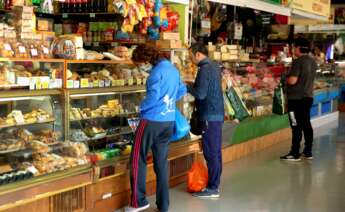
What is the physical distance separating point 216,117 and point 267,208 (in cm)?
107

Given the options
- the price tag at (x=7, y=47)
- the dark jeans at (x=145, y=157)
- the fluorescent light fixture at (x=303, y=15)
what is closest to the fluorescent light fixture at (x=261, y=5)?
the fluorescent light fixture at (x=303, y=15)

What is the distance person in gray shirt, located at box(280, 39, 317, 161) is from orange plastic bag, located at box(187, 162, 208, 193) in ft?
8.22

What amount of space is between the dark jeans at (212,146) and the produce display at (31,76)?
171cm

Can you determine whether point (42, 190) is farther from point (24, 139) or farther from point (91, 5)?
point (91, 5)

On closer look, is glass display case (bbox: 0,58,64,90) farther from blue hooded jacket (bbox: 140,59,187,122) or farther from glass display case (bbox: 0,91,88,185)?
blue hooded jacket (bbox: 140,59,187,122)

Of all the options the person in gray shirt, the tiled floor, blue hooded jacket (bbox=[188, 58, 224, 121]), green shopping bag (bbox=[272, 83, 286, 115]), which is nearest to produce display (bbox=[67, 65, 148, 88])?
blue hooded jacket (bbox=[188, 58, 224, 121])

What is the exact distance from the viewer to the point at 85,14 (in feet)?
21.2

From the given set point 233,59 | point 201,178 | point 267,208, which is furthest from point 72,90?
point 233,59

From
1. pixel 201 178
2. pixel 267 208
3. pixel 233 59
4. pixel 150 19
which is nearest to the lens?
pixel 267 208

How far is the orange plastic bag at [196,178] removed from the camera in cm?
567

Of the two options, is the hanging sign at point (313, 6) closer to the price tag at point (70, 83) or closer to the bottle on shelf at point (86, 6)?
the bottle on shelf at point (86, 6)

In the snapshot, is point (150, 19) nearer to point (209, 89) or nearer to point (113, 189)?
point (209, 89)

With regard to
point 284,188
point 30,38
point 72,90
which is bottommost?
point 284,188

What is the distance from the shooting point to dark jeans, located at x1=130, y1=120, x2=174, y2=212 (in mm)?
4711
